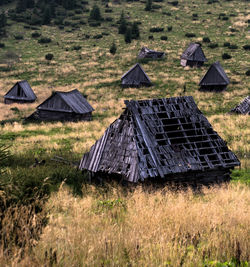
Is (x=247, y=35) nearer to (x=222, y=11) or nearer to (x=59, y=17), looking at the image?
(x=222, y=11)

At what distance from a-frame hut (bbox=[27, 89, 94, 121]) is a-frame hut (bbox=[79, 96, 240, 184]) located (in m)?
20.0

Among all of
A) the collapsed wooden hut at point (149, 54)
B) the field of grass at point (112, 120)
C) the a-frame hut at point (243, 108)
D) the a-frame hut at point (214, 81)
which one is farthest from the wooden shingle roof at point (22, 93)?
the a-frame hut at point (243, 108)

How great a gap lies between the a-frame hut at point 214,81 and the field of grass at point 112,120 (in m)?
1.34

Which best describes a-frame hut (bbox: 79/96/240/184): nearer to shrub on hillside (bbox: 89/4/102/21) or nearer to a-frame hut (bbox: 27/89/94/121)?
a-frame hut (bbox: 27/89/94/121)

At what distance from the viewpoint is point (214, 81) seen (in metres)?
38.5

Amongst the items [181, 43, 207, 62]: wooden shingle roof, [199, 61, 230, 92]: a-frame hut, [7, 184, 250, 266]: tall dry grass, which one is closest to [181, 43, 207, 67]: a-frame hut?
[181, 43, 207, 62]: wooden shingle roof

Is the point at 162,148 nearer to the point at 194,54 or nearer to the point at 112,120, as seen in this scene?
the point at 112,120

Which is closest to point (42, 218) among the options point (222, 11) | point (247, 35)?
point (247, 35)

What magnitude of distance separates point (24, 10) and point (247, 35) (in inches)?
1922

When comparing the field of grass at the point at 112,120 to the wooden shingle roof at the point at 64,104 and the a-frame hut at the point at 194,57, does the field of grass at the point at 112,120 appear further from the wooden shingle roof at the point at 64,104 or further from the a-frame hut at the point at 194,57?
the wooden shingle roof at the point at 64,104

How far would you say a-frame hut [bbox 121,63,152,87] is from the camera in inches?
1642

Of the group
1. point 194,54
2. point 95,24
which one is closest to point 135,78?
point 194,54

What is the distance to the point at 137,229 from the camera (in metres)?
4.71

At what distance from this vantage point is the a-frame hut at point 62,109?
107ft
